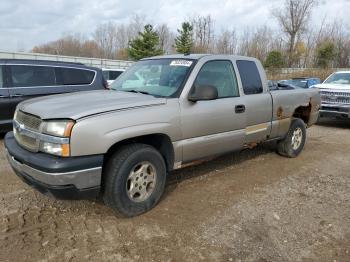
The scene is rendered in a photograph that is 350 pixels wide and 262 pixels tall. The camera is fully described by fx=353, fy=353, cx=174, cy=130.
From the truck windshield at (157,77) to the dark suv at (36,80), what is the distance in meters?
3.63

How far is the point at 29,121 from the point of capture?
12.3ft

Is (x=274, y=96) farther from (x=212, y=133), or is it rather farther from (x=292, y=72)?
(x=292, y=72)

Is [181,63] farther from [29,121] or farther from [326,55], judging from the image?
[326,55]

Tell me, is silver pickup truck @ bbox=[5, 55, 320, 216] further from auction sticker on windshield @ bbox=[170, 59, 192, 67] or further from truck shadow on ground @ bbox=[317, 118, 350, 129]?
truck shadow on ground @ bbox=[317, 118, 350, 129]

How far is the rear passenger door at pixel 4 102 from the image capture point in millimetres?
7555

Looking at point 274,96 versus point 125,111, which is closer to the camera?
point 125,111

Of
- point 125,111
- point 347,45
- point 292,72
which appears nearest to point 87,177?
point 125,111

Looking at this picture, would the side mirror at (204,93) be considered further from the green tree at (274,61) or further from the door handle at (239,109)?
the green tree at (274,61)

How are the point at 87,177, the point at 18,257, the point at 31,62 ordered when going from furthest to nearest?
the point at 31,62 → the point at 87,177 → the point at 18,257

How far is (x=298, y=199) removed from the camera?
4688 mm

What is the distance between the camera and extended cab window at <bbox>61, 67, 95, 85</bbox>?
8531mm

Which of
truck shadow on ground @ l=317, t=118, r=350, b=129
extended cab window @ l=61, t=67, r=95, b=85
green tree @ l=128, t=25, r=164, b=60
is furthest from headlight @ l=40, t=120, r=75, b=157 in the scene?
green tree @ l=128, t=25, r=164, b=60

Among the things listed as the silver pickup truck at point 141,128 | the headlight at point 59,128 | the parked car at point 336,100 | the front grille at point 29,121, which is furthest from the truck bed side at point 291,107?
the parked car at point 336,100

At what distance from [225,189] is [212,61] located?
5.85 feet
